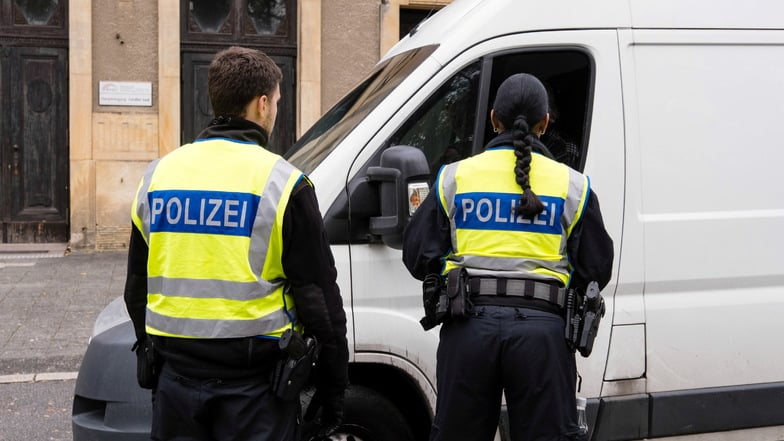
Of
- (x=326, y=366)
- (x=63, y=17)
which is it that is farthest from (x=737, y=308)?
(x=63, y=17)

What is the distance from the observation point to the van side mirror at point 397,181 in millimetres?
3553

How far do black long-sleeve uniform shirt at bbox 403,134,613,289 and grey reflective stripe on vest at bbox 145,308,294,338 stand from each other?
0.73 metres

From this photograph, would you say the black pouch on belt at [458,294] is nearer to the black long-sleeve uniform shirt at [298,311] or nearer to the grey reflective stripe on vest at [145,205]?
the black long-sleeve uniform shirt at [298,311]

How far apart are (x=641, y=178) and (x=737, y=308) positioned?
717mm

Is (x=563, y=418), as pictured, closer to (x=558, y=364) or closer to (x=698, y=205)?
(x=558, y=364)

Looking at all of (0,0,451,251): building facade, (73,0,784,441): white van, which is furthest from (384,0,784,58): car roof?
(0,0,451,251): building facade

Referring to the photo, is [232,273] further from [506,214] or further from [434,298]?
[506,214]

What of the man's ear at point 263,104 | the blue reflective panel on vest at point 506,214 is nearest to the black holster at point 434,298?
the blue reflective panel on vest at point 506,214

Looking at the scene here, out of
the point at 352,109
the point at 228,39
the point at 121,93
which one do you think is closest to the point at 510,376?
the point at 352,109

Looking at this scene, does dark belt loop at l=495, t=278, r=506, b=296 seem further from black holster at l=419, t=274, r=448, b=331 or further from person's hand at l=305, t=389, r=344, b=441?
person's hand at l=305, t=389, r=344, b=441

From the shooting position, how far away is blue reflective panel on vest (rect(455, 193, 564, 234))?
3.27m

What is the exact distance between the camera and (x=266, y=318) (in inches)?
110

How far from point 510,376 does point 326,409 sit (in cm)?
66

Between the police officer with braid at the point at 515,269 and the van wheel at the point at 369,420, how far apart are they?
46 cm
